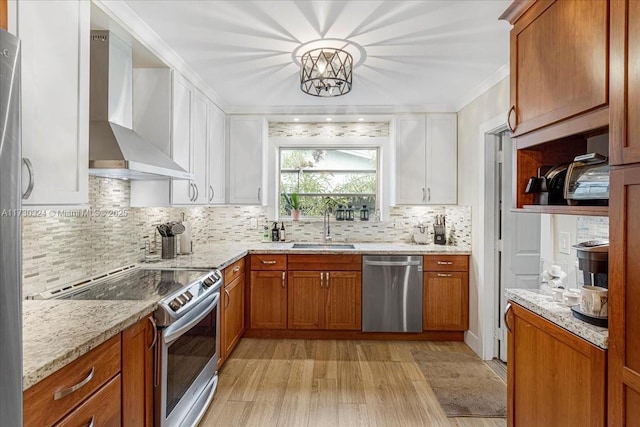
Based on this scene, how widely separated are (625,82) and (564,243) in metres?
1.21

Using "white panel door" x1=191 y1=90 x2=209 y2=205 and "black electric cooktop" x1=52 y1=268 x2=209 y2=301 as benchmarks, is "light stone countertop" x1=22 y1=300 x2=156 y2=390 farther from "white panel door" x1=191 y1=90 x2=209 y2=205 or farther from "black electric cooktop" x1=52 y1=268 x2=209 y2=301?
"white panel door" x1=191 y1=90 x2=209 y2=205

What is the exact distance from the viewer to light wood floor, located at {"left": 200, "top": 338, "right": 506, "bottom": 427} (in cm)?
227

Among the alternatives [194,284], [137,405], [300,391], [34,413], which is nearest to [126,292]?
[194,284]

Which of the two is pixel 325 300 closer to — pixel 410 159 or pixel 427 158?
pixel 410 159

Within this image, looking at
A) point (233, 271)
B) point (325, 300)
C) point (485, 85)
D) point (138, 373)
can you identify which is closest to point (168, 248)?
point (233, 271)

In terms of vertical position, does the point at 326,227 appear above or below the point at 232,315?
above

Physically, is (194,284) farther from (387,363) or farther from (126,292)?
(387,363)

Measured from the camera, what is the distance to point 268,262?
3.58 metres

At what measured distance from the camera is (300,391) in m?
2.61

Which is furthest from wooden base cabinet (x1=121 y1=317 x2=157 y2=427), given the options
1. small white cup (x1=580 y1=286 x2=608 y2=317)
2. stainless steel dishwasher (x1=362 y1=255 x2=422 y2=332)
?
stainless steel dishwasher (x1=362 y1=255 x2=422 y2=332)

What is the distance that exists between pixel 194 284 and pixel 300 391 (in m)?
1.19

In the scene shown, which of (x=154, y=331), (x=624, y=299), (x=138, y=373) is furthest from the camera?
(x=154, y=331)

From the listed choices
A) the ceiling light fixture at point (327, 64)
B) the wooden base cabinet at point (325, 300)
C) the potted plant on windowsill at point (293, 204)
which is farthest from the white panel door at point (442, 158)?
the ceiling light fixture at point (327, 64)

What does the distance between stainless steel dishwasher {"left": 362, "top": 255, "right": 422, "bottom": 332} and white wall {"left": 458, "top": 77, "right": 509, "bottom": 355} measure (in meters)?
0.51
